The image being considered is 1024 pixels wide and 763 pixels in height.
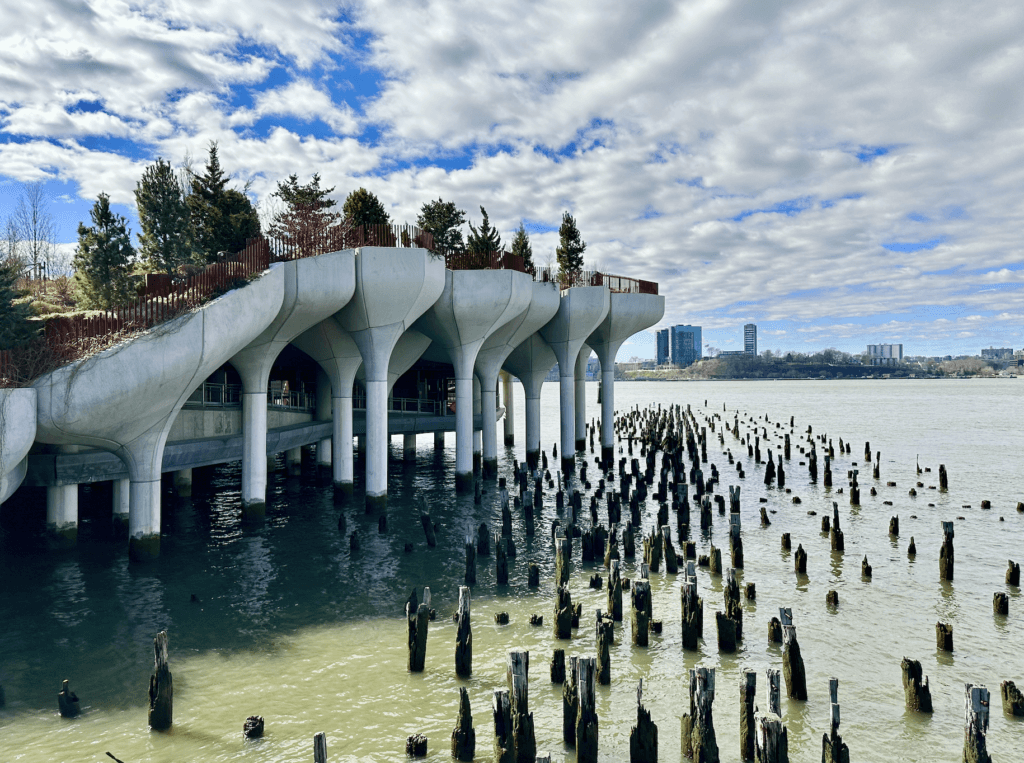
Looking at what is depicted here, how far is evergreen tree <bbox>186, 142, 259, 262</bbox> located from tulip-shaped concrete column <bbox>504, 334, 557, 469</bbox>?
19519 millimetres

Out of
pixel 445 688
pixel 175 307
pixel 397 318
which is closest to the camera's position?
pixel 445 688

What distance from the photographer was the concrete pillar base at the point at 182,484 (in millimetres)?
31236

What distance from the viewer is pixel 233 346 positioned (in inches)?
819

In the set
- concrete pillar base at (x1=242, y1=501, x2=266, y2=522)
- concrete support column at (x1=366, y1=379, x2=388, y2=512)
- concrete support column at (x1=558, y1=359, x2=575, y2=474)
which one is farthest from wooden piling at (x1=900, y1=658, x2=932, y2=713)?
concrete support column at (x1=558, y1=359, x2=575, y2=474)

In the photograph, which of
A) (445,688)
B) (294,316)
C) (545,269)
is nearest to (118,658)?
(445,688)

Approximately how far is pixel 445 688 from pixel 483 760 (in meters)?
2.40

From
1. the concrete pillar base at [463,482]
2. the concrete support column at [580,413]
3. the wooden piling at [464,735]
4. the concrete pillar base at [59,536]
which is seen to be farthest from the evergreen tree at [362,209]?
the wooden piling at [464,735]

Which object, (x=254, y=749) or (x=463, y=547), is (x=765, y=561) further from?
(x=254, y=749)

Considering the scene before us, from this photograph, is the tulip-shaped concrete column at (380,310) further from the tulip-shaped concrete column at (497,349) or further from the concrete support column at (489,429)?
the concrete support column at (489,429)

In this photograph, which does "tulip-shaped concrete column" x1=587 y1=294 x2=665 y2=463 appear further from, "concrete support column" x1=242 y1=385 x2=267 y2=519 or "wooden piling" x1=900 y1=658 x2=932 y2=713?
"wooden piling" x1=900 y1=658 x2=932 y2=713

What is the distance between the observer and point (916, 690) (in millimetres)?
11305

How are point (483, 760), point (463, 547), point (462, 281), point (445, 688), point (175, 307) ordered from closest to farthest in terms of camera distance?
point (483, 760), point (445, 688), point (175, 307), point (463, 547), point (462, 281)

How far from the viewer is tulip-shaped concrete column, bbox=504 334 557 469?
44750 mm

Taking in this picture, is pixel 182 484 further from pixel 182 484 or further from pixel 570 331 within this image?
pixel 570 331
